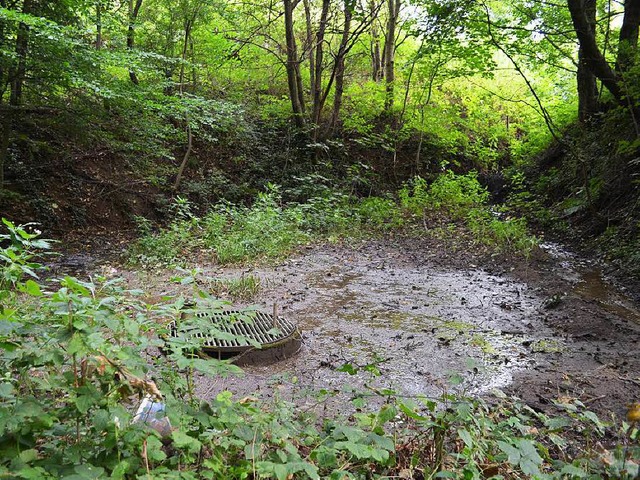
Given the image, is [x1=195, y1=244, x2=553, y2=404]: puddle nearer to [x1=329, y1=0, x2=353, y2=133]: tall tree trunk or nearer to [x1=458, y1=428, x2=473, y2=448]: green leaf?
[x1=458, y1=428, x2=473, y2=448]: green leaf

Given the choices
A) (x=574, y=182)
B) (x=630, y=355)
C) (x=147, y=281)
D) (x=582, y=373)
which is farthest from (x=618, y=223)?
(x=147, y=281)

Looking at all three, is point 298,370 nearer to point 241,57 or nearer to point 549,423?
point 549,423

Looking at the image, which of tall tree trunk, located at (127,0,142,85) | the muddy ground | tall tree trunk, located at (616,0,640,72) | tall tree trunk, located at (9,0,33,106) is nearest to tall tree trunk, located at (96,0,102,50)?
tall tree trunk, located at (127,0,142,85)

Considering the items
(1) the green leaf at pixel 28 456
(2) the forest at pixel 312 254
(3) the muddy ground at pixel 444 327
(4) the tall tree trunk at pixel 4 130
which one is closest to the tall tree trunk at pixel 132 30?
(2) the forest at pixel 312 254

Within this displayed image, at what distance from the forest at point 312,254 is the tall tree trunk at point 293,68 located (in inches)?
3.7

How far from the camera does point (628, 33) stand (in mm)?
9195

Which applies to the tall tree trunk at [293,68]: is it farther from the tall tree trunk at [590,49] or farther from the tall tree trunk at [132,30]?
the tall tree trunk at [590,49]

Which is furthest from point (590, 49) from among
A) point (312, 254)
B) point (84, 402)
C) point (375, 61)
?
point (84, 402)

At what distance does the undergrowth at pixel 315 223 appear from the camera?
7.66 metres

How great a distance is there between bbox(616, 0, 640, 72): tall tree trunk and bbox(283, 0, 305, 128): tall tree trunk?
7.94 m

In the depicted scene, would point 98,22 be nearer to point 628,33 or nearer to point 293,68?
point 293,68

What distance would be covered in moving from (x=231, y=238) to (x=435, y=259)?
12.3ft

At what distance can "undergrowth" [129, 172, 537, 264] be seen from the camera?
7.66 m

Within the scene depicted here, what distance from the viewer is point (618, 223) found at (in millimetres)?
7414
